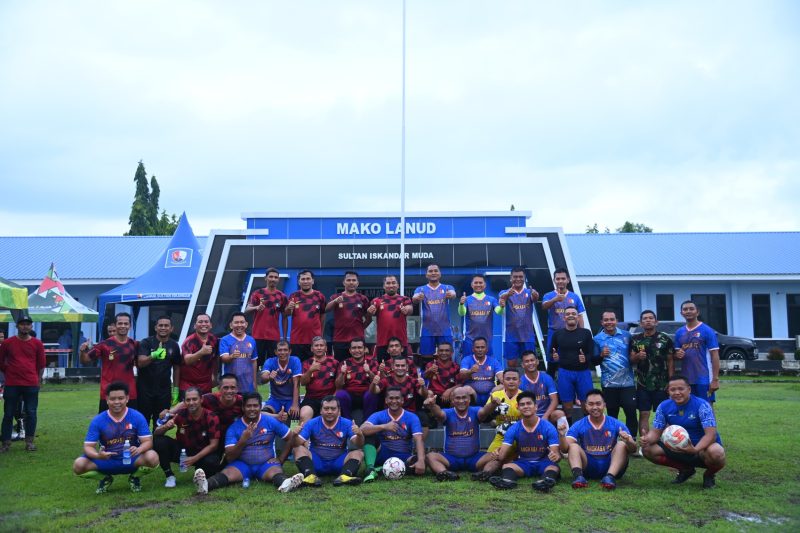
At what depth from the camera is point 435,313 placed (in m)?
10.1

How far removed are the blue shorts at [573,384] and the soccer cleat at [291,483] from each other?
357 centimetres

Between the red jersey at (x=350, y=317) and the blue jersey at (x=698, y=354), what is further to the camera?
the red jersey at (x=350, y=317)

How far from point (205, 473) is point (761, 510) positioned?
527cm

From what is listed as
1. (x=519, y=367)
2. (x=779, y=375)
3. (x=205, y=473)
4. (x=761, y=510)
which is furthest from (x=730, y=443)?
(x=779, y=375)

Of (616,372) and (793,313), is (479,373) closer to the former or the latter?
(616,372)

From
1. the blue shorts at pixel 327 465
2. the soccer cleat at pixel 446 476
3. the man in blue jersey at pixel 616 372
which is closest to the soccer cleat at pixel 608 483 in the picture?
the soccer cleat at pixel 446 476

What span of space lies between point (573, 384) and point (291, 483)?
3.79 m

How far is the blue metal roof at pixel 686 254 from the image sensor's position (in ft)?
92.7

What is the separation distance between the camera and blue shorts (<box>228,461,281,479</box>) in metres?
7.65

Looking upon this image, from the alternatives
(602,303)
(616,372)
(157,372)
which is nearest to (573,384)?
(616,372)

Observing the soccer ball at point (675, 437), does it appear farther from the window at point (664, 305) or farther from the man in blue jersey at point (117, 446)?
the window at point (664, 305)

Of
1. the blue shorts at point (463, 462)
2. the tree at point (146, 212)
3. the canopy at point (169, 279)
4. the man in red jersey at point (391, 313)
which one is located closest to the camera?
the blue shorts at point (463, 462)

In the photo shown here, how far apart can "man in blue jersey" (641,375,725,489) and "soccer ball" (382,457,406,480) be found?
2548 mm

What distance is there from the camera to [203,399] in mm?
8188
